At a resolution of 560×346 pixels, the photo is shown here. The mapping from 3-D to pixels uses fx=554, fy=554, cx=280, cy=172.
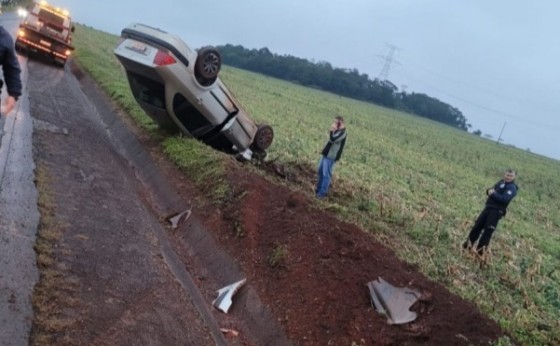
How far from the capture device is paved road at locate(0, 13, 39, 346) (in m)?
4.31

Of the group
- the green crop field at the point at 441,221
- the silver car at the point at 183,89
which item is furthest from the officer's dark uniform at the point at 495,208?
the silver car at the point at 183,89

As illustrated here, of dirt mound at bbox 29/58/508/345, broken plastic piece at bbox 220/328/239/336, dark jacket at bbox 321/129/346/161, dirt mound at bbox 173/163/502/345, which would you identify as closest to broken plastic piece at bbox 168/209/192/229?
dirt mound at bbox 29/58/508/345

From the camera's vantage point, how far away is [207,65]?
Answer: 1088 centimetres

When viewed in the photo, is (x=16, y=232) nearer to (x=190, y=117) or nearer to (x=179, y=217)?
(x=179, y=217)

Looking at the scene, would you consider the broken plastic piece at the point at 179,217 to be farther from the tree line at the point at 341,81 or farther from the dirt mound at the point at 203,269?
the tree line at the point at 341,81

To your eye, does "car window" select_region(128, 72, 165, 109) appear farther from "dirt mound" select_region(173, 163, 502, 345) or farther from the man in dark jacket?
the man in dark jacket

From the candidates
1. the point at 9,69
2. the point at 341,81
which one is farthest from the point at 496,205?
the point at 341,81

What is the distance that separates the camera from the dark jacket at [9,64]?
16.6 ft

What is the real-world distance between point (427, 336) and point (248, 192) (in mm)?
4077

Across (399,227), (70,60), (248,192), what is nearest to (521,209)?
(399,227)

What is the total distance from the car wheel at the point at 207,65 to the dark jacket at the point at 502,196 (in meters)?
5.85

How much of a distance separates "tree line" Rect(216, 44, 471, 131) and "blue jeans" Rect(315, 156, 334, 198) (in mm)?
84797

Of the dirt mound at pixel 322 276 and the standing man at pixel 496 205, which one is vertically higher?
the standing man at pixel 496 205

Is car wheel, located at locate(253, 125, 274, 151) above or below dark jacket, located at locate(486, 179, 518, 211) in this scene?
below
